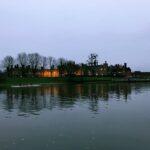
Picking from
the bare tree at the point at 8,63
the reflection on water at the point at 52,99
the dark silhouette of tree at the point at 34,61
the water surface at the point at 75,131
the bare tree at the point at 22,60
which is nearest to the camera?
the water surface at the point at 75,131

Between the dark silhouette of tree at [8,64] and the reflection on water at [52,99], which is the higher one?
the dark silhouette of tree at [8,64]

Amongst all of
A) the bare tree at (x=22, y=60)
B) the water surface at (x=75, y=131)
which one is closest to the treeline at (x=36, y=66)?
the bare tree at (x=22, y=60)

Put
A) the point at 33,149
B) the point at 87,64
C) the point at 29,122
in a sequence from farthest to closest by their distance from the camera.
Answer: the point at 87,64 < the point at 29,122 < the point at 33,149

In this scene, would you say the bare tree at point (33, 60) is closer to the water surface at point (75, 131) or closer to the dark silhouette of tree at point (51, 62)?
the dark silhouette of tree at point (51, 62)

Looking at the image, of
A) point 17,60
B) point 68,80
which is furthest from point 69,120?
point 17,60

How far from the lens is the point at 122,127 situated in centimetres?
2694

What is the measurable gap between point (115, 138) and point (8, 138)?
7197 millimetres

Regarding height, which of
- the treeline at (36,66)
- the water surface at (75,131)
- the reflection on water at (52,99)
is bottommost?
the water surface at (75,131)

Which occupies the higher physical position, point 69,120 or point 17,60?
point 17,60

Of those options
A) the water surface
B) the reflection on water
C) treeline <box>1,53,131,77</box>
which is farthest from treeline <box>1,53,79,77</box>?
the water surface

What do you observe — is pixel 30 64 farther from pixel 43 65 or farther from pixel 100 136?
pixel 100 136

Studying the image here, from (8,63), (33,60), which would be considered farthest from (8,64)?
(33,60)

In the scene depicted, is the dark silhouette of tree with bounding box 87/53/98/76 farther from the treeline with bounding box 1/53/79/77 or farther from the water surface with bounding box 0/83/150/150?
the water surface with bounding box 0/83/150/150

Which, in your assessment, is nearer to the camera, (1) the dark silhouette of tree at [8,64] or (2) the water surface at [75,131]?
(2) the water surface at [75,131]
